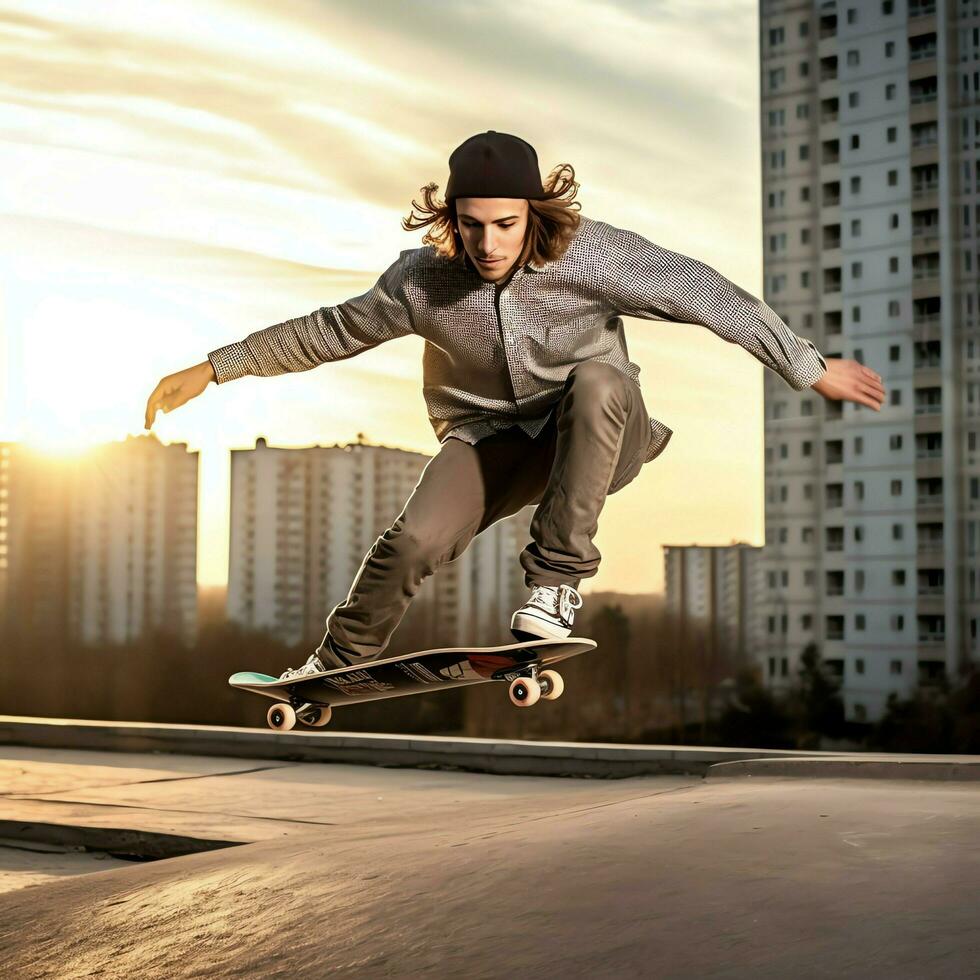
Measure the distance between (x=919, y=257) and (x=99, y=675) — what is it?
222ft

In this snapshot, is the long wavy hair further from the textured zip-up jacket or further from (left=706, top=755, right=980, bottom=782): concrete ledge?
(left=706, top=755, right=980, bottom=782): concrete ledge

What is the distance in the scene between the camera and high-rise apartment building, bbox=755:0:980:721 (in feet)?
306

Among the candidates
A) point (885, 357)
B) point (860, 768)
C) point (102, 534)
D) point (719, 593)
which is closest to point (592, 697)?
point (719, 593)

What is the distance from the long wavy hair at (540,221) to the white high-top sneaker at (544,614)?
53.6 inches

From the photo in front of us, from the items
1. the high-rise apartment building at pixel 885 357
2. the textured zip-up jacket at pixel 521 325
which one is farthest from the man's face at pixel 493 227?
the high-rise apartment building at pixel 885 357

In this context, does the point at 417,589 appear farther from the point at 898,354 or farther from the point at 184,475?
the point at 898,354

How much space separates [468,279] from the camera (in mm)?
5637

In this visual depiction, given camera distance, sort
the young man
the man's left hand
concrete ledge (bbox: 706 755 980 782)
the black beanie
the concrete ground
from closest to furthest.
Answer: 1. the concrete ground
2. the black beanie
3. the young man
4. the man's left hand
5. concrete ledge (bbox: 706 755 980 782)

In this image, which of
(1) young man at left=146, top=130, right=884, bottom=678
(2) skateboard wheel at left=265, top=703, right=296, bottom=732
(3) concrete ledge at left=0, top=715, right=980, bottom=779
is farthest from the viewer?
(3) concrete ledge at left=0, top=715, right=980, bottom=779

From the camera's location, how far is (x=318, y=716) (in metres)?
6.50

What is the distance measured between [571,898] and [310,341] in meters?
2.69

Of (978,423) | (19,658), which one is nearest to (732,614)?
(978,423)

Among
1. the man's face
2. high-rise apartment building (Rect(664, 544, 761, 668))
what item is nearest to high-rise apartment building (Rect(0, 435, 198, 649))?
high-rise apartment building (Rect(664, 544, 761, 668))

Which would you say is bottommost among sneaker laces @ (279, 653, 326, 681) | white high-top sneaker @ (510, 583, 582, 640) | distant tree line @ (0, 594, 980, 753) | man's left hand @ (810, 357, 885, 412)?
distant tree line @ (0, 594, 980, 753)
